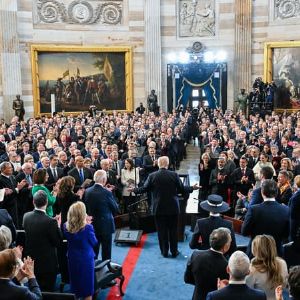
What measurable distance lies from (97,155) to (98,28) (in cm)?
1739

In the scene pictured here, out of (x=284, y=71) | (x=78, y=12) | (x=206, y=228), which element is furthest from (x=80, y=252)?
(x=78, y=12)

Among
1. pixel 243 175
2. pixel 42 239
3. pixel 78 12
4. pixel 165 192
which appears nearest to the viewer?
pixel 42 239

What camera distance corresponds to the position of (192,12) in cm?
2725

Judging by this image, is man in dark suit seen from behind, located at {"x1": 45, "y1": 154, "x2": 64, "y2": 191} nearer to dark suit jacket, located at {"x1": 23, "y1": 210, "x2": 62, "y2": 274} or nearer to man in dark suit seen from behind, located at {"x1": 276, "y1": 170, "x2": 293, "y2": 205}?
dark suit jacket, located at {"x1": 23, "y1": 210, "x2": 62, "y2": 274}

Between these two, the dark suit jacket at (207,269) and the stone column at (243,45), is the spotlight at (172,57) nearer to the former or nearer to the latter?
the stone column at (243,45)

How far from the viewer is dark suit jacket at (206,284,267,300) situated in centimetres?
401

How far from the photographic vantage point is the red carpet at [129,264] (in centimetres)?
721

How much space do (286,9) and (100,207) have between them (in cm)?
2200

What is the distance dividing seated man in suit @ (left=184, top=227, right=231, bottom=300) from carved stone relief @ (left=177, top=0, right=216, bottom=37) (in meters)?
23.7

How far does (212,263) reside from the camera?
15.8 feet

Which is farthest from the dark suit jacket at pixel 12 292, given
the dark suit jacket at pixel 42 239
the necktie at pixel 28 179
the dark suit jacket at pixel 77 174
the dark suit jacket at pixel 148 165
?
the dark suit jacket at pixel 148 165

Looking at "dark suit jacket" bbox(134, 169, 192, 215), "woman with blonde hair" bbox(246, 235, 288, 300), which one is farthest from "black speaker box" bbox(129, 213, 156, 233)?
"woman with blonde hair" bbox(246, 235, 288, 300)

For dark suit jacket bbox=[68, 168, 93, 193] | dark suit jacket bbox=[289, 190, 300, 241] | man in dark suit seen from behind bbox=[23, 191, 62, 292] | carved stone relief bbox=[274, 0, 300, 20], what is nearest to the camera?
man in dark suit seen from behind bbox=[23, 191, 62, 292]

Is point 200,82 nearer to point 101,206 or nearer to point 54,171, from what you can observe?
point 54,171
